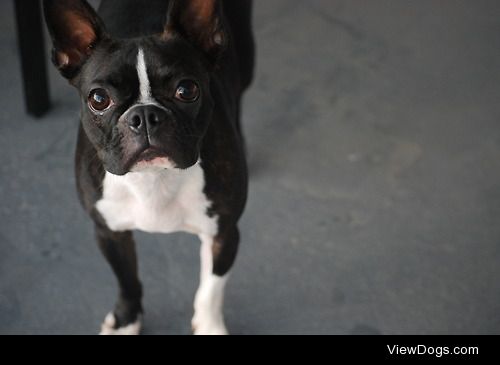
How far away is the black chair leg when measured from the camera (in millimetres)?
3541

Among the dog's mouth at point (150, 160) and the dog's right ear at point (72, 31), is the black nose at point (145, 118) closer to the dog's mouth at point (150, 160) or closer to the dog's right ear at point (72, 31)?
the dog's mouth at point (150, 160)

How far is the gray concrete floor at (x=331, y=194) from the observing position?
313 centimetres

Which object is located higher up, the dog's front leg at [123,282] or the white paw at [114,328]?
the dog's front leg at [123,282]

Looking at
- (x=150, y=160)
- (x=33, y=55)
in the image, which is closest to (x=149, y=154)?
(x=150, y=160)

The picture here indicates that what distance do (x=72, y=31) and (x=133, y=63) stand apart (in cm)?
21

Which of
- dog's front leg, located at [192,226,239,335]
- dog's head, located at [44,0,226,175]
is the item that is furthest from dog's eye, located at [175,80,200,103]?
dog's front leg, located at [192,226,239,335]

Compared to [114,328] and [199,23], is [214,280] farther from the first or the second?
[199,23]

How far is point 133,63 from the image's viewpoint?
215 cm

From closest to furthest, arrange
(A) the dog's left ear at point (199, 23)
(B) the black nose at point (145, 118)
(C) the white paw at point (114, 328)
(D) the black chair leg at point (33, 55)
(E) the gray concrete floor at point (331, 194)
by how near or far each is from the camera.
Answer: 1. (B) the black nose at point (145, 118)
2. (A) the dog's left ear at point (199, 23)
3. (C) the white paw at point (114, 328)
4. (E) the gray concrete floor at point (331, 194)
5. (D) the black chair leg at point (33, 55)

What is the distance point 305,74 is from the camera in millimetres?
4172

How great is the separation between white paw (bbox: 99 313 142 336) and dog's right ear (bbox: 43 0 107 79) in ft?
3.55

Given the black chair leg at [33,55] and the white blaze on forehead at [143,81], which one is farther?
the black chair leg at [33,55]

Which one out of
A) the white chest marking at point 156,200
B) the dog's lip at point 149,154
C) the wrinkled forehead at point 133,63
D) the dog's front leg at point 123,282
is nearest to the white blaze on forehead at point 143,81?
the wrinkled forehead at point 133,63

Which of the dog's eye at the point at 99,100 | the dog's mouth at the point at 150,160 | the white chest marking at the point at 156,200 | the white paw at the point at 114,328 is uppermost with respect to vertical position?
the dog's eye at the point at 99,100
